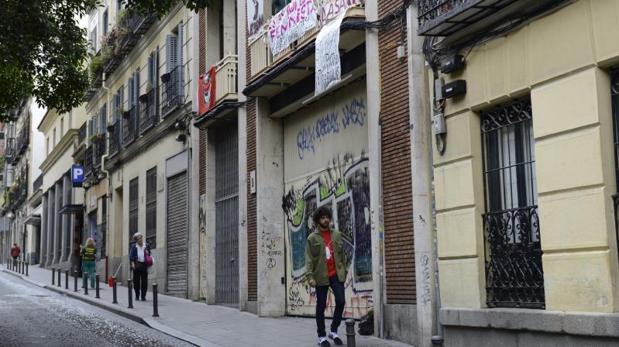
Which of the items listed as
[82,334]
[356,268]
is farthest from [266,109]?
[82,334]

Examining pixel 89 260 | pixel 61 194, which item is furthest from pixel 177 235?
pixel 61 194

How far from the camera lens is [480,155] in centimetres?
930

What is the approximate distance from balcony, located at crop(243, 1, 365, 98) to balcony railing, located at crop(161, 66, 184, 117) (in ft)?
16.1

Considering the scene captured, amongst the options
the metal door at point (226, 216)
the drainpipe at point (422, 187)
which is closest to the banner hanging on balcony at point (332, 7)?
the drainpipe at point (422, 187)

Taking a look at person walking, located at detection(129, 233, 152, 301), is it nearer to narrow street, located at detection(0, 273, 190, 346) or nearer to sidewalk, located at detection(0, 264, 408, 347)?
sidewalk, located at detection(0, 264, 408, 347)

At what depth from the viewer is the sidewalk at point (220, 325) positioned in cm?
1105

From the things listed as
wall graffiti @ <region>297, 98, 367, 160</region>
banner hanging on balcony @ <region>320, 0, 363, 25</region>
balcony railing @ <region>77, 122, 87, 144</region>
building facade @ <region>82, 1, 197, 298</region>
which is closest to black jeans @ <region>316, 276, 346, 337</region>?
wall graffiti @ <region>297, 98, 367, 160</region>

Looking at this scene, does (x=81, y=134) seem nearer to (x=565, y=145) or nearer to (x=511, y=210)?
(x=511, y=210)

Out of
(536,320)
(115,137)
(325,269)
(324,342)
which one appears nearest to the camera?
(536,320)

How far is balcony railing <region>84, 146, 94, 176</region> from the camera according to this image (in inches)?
1252

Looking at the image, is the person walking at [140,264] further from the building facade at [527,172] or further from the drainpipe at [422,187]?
the building facade at [527,172]

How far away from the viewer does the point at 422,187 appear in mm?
9992

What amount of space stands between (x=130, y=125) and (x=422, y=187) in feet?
57.8

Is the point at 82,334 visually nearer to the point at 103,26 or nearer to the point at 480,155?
the point at 480,155
